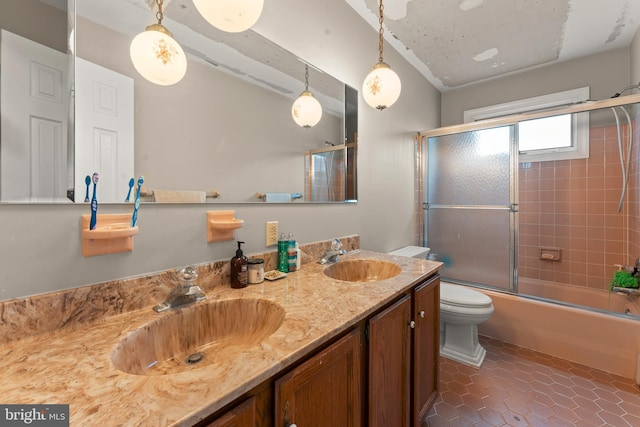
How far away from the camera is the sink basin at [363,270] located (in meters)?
1.40

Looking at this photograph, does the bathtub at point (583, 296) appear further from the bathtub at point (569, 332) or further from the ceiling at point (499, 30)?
the ceiling at point (499, 30)

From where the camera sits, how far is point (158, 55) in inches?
33.9

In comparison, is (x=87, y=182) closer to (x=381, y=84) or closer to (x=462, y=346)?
(x=381, y=84)

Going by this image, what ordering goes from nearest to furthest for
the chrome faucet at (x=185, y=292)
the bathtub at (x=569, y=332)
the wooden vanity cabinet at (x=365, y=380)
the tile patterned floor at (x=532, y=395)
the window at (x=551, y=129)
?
the wooden vanity cabinet at (x=365, y=380)
the chrome faucet at (x=185, y=292)
the tile patterned floor at (x=532, y=395)
the bathtub at (x=569, y=332)
the window at (x=551, y=129)

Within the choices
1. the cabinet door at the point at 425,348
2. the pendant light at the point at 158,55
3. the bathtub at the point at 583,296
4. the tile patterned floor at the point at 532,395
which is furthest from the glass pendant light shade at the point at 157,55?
the bathtub at the point at 583,296

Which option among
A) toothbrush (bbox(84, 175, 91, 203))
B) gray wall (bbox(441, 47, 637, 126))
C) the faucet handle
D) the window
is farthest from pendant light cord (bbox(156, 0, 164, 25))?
gray wall (bbox(441, 47, 637, 126))

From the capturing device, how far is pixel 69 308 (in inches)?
27.1

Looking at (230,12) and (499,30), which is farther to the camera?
(499,30)

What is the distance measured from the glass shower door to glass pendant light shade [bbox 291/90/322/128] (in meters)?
1.62

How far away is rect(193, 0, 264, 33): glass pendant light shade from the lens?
852 millimetres

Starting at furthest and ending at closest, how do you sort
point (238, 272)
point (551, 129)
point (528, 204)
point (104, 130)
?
1. point (528, 204)
2. point (551, 129)
3. point (238, 272)
4. point (104, 130)

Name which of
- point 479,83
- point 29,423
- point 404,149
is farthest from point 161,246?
point 479,83

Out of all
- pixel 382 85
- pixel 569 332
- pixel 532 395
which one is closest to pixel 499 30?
pixel 382 85

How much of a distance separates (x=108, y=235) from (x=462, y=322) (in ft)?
6.72
